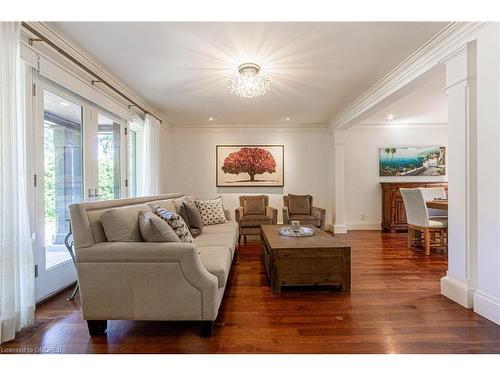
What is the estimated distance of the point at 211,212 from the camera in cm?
409

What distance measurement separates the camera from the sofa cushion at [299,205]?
5430mm

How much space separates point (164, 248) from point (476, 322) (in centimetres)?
236

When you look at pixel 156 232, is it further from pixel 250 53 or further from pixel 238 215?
pixel 238 215

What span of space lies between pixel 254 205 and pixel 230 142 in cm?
166

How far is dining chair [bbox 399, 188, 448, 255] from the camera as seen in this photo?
4.00 metres

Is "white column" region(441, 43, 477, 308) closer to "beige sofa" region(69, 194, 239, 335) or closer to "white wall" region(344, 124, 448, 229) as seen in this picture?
"beige sofa" region(69, 194, 239, 335)

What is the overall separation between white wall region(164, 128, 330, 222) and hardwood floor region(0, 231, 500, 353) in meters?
3.41

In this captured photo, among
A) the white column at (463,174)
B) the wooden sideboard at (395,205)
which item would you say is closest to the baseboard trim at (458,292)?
the white column at (463,174)

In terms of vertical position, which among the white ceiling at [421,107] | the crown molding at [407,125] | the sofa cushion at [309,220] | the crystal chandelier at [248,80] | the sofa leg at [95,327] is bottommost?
the sofa leg at [95,327]

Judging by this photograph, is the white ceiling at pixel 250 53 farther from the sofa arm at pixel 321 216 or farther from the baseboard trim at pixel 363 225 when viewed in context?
the baseboard trim at pixel 363 225

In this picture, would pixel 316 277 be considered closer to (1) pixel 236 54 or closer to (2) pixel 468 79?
(2) pixel 468 79

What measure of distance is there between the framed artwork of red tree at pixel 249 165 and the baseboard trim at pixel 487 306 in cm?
426
